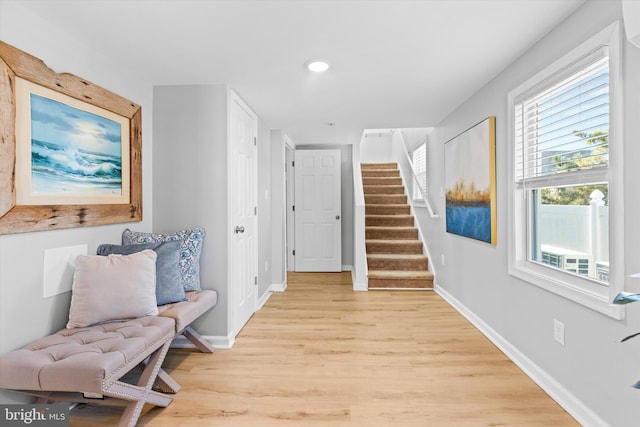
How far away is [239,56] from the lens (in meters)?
2.23

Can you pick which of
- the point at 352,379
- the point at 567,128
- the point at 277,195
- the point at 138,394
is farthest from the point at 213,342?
the point at 567,128

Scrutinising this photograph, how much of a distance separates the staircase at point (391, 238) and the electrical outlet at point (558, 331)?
2448 mm

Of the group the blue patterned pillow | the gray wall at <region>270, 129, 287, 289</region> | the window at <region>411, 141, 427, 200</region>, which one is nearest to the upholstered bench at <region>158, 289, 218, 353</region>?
the blue patterned pillow

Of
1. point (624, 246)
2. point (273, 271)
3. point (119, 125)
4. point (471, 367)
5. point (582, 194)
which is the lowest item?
point (471, 367)

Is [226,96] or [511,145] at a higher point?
[226,96]

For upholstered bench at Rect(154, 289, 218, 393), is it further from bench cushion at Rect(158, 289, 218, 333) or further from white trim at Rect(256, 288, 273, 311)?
white trim at Rect(256, 288, 273, 311)

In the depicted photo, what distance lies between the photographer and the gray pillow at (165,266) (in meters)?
2.14

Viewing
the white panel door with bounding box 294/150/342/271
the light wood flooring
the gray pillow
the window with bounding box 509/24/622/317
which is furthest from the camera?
the white panel door with bounding box 294/150/342/271

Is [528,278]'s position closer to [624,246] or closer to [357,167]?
[624,246]

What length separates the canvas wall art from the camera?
2699mm

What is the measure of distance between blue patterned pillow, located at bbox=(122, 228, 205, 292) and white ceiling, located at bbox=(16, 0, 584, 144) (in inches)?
48.1

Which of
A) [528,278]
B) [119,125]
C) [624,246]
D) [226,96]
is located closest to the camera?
[624,246]

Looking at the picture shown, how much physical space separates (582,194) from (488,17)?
110 cm

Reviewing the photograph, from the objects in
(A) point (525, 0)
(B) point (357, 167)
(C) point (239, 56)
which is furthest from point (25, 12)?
(B) point (357, 167)
